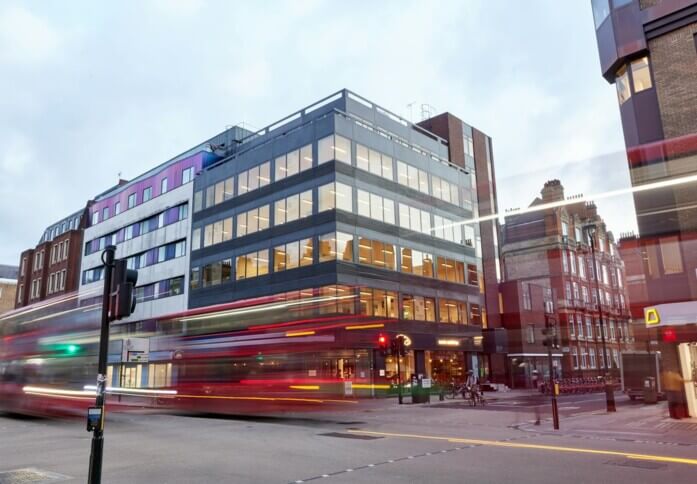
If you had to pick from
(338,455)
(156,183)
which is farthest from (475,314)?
(338,455)

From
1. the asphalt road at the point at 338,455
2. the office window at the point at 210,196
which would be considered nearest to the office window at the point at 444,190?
the office window at the point at 210,196

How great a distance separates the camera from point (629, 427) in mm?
17203

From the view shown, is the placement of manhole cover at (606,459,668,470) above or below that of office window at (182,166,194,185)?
below

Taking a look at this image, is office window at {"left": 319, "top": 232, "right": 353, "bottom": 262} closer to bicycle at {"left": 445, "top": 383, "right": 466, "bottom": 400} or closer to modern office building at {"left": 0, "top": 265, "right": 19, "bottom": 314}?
bicycle at {"left": 445, "top": 383, "right": 466, "bottom": 400}

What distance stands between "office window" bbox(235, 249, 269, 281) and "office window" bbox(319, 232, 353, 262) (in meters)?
6.16

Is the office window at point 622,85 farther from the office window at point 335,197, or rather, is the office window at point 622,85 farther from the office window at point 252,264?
the office window at point 252,264

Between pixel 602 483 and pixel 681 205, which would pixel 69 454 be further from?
pixel 681 205

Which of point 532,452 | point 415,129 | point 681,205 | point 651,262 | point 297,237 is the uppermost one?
point 415,129

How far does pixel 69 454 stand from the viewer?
41.9 feet

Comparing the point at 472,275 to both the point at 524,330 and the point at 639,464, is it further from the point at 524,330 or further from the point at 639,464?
the point at 639,464

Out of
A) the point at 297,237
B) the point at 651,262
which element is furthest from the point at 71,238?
the point at 651,262

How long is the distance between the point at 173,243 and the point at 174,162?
31.0 feet

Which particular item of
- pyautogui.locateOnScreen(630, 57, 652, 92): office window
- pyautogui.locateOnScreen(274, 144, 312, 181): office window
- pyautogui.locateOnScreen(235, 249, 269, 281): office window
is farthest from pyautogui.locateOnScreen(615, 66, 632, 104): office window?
pyautogui.locateOnScreen(235, 249, 269, 281): office window

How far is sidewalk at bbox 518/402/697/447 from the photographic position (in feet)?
48.2
